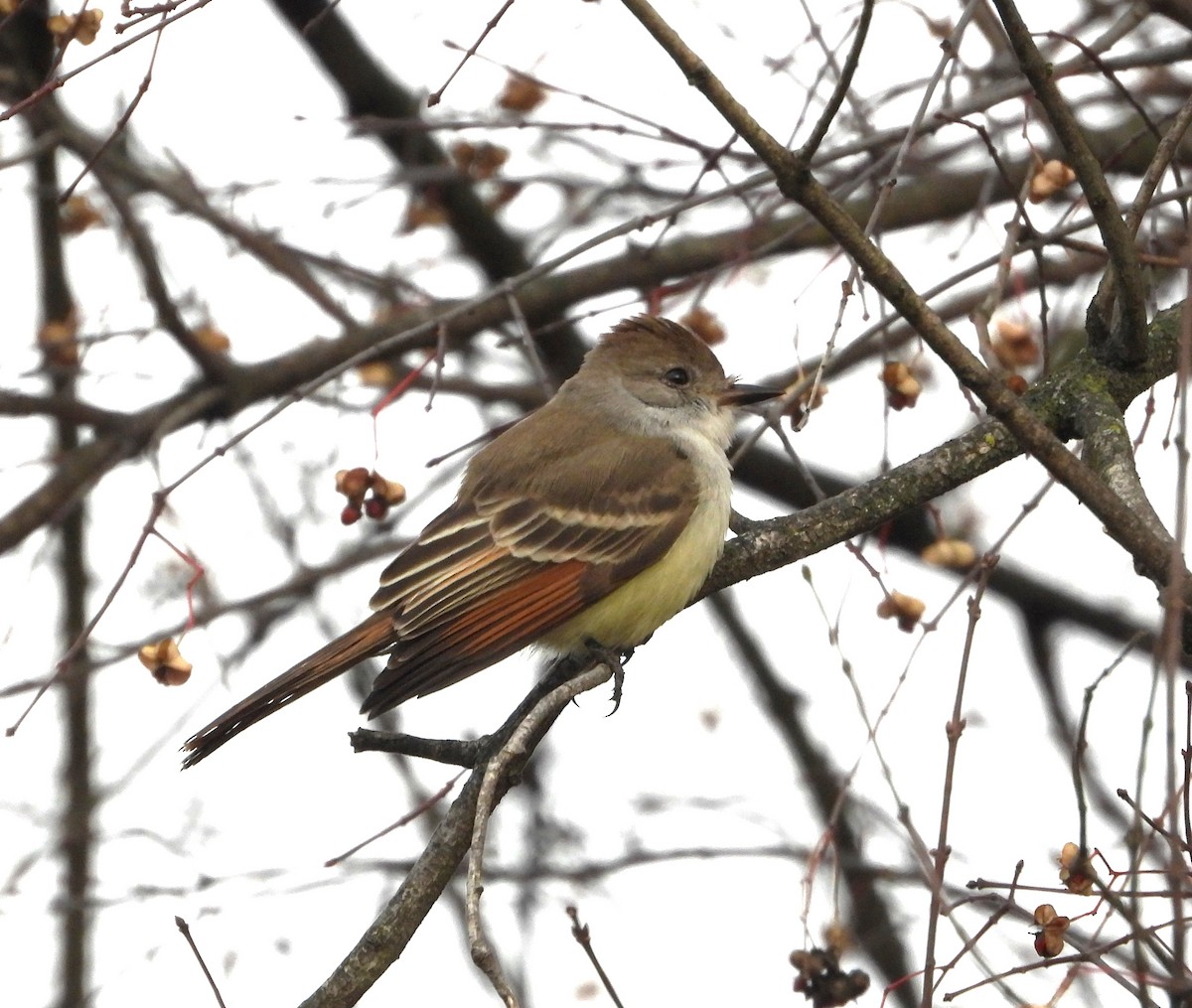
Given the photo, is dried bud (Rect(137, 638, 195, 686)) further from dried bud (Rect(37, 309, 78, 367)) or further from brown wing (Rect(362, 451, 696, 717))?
dried bud (Rect(37, 309, 78, 367))

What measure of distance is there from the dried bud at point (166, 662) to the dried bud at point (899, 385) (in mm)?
2168

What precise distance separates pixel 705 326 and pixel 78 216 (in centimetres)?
267

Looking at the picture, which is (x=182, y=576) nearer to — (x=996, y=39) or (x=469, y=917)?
(x=996, y=39)

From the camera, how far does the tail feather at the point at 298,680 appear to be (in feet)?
15.5

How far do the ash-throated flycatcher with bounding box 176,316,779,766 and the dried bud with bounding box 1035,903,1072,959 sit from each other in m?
1.80

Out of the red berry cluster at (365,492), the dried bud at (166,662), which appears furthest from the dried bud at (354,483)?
the dried bud at (166,662)

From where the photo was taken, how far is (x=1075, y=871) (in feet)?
11.7

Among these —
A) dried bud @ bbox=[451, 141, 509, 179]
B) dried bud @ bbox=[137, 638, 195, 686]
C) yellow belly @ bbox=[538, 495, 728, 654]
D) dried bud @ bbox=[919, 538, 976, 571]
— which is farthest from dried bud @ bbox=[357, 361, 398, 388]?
dried bud @ bbox=[919, 538, 976, 571]

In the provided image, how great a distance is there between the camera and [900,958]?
791 centimetres

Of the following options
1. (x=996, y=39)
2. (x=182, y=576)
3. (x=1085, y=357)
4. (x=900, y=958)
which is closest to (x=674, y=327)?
(x=996, y=39)

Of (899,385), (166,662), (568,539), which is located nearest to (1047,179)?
(899,385)

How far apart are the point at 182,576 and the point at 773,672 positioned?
2917mm

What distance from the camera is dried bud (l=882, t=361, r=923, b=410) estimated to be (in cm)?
492

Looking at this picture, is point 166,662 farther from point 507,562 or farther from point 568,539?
point 568,539
